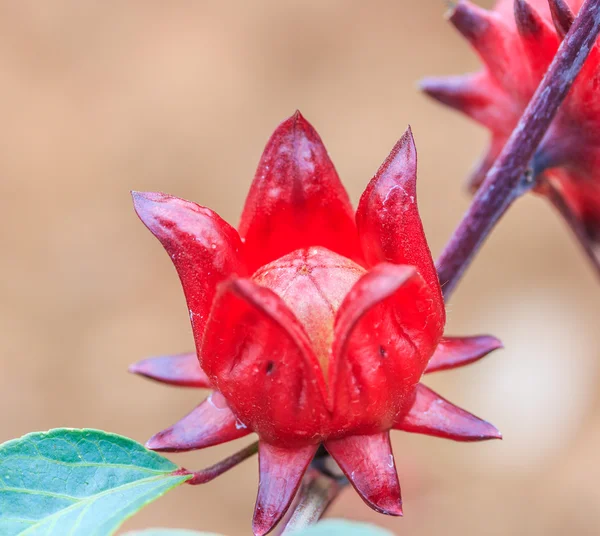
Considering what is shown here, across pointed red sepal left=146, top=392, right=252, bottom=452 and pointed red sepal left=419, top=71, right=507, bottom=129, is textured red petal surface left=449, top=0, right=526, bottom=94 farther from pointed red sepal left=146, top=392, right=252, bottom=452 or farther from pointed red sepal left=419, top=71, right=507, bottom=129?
pointed red sepal left=146, top=392, right=252, bottom=452

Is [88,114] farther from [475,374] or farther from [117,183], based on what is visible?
[475,374]

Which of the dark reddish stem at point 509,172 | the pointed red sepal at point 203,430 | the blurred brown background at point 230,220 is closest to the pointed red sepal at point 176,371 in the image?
the pointed red sepal at point 203,430

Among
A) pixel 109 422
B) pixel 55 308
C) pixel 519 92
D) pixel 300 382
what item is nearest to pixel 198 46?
pixel 55 308

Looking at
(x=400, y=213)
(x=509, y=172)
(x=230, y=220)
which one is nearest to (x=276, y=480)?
(x=400, y=213)

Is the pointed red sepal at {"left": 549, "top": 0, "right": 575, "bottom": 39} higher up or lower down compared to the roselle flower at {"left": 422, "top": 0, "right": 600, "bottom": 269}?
higher up

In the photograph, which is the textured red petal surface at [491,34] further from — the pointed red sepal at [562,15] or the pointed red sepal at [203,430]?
the pointed red sepal at [203,430]

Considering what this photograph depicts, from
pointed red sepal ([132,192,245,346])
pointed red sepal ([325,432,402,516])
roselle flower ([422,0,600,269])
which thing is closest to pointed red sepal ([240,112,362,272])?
pointed red sepal ([132,192,245,346])
